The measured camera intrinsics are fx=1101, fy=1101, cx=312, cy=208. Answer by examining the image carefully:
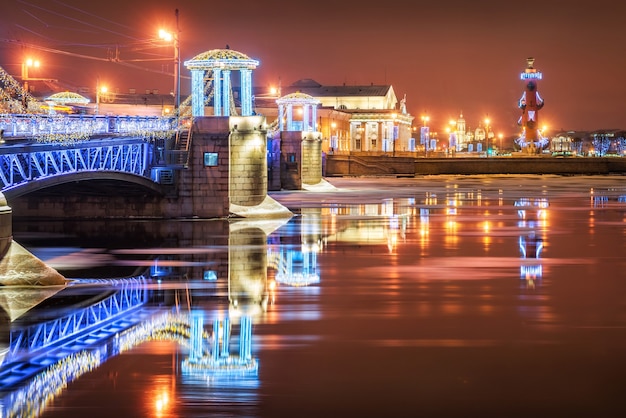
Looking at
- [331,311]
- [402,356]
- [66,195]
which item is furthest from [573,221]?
[402,356]

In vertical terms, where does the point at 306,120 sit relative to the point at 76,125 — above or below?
above

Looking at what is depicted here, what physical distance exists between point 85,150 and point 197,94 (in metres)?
9.07

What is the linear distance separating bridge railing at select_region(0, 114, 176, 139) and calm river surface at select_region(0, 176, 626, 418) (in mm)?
3999

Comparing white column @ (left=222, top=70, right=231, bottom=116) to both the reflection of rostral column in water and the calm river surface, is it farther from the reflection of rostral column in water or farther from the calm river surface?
the reflection of rostral column in water

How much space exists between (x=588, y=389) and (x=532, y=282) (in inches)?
470

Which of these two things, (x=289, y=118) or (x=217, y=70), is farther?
(x=289, y=118)

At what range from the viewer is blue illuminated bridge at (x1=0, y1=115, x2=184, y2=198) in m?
36.8

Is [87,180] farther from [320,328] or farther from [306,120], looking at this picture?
[306,120]

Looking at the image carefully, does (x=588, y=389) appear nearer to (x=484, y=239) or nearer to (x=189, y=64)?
(x=484, y=239)

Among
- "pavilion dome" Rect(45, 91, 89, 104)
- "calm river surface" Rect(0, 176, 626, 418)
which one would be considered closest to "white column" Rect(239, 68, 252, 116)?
"calm river surface" Rect(0, 176, 626, 418)

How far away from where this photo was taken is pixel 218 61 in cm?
5278

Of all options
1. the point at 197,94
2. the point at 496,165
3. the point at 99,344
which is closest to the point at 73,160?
the point at 197,94

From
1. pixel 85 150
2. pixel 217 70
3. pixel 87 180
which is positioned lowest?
pixel 87 180

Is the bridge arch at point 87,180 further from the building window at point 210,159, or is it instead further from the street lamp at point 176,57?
the street lamp at point 176,57
